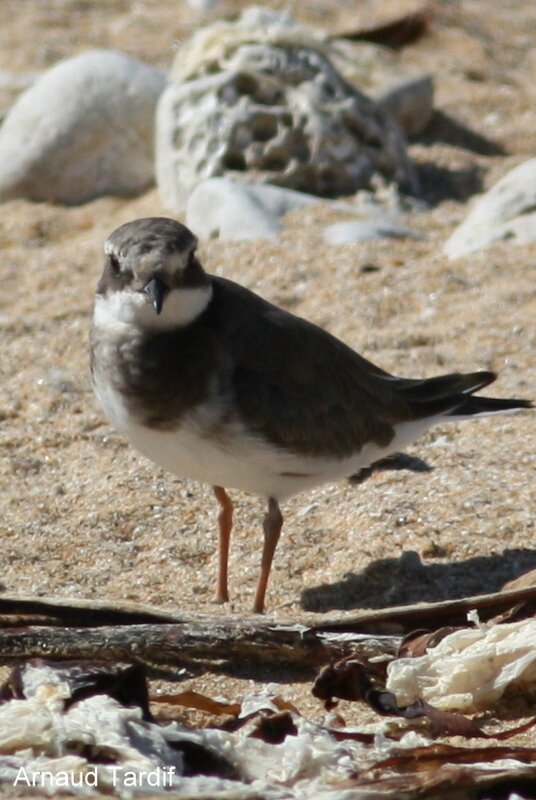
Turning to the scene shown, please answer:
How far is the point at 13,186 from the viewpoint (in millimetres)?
8695

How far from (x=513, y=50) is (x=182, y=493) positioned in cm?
715

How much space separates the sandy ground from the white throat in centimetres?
93

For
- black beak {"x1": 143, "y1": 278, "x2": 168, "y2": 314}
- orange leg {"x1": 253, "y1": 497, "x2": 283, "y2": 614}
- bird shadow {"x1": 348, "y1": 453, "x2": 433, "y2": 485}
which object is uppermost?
black beak {"x1": 143, "y1": 278, "x2": 168, "y2": 314}

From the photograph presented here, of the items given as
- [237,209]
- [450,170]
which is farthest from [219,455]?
[450,170]

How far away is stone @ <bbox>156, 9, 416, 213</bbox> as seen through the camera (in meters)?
8.45

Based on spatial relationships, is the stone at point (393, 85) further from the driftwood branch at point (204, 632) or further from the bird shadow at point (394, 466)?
the driftwood branch at point (204, 632)

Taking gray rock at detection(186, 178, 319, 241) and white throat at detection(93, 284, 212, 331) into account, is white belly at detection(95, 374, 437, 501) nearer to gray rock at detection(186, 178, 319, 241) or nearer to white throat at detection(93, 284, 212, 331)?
white throat at detection(93, 284, 212, 331)

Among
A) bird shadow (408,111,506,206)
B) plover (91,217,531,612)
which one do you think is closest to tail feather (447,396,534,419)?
plover (91,217,531,612)

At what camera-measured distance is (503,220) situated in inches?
305

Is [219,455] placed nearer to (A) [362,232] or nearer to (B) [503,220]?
(A) [362,232]

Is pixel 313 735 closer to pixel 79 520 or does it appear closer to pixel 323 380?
pixel 323 380

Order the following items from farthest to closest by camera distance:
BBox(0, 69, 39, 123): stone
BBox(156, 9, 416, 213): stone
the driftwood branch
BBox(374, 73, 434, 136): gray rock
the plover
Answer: BBox(0, 69, 39, 123): stone < BBox(374, 73, 434, 136): gray rock < BBox(156, 9, 416, 213): stone < the plover < the driftwood branch

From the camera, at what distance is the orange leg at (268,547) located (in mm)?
4633

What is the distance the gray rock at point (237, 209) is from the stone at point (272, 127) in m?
0.33
